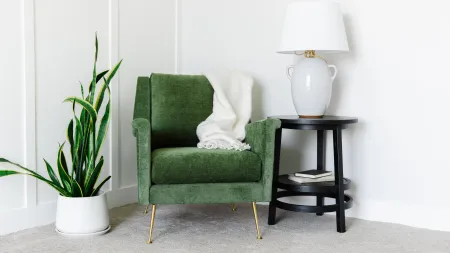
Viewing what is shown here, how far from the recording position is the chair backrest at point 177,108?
2.96m

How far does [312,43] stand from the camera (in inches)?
109

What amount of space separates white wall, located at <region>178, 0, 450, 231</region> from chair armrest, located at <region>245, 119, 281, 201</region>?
72cm

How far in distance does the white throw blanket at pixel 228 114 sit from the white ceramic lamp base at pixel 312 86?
0.33 meters

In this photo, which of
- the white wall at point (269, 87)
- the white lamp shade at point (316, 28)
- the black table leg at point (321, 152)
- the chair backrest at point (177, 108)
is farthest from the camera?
the black table leg at point (321, 152)

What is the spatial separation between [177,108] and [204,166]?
24.0 inches

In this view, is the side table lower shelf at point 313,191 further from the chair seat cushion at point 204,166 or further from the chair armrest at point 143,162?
the chair armrest at point 143,162

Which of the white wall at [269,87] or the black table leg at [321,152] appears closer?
the white wall at [269,87]

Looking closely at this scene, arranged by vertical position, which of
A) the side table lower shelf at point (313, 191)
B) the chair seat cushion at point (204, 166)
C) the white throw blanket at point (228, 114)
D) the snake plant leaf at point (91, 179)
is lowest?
the side table lower shelf at point (313, 191)

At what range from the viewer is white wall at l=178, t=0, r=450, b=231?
2.86m

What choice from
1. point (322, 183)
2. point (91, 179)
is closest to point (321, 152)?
point (322, 183)

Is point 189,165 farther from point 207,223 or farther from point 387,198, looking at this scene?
point 387,198

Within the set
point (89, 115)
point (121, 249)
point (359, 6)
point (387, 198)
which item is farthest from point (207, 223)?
point (359, 6)

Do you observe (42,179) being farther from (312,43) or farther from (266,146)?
(312,43)

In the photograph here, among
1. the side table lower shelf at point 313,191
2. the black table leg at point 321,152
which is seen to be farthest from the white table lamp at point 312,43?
the side table lower shelf at point 313,191
